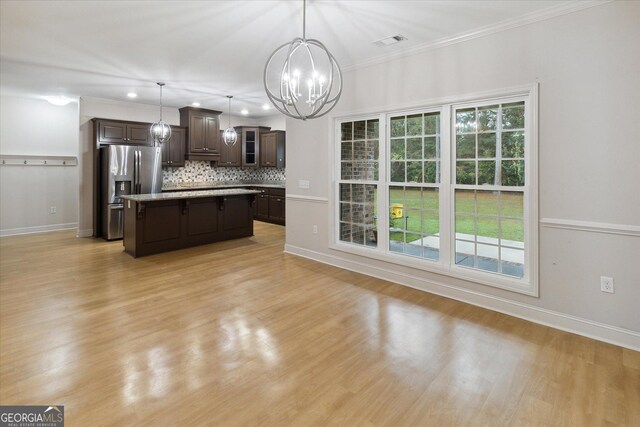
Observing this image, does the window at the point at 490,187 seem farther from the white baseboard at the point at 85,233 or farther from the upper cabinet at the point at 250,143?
the white baseboard at the point at 85,233

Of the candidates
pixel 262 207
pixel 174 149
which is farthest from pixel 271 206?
pixel 174 149

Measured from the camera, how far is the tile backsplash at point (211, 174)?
7.93 meters

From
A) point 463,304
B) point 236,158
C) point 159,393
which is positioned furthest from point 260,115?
point 159,393

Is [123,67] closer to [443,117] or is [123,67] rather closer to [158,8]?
[158,8]

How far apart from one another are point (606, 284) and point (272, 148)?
7037 millimetres

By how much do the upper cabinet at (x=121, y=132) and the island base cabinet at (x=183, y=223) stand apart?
6.51ft

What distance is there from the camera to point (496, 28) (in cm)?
317

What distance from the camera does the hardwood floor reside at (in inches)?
74.8

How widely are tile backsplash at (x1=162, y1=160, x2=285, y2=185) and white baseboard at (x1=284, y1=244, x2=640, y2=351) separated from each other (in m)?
5.08

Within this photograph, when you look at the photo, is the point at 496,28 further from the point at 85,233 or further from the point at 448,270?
the point at 85,233

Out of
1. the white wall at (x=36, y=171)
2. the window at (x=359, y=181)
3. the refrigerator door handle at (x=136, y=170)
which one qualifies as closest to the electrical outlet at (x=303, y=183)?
the window at (x=359, y=181)

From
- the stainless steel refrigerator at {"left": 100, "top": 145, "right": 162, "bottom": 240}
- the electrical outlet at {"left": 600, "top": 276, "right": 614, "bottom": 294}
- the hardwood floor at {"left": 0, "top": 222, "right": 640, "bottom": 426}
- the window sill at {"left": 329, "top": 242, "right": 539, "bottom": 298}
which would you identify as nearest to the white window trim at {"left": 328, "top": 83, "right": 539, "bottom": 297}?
the window sill at {"left": 329, "top": 242, "right": 539, "bottom": 298}

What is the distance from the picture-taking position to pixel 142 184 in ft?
21.6

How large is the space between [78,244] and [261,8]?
5.37m
